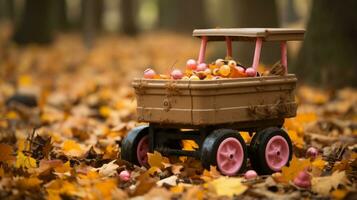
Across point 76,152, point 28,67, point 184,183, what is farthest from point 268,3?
point 184,183

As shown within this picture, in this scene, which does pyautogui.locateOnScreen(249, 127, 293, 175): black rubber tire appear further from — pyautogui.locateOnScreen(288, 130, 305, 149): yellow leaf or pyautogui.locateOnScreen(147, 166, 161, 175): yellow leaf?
pyautogui.locateOnScreen(288, 130, 305, 149): yellow leaf

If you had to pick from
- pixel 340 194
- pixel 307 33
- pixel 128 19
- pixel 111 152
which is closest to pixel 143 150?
pixel 111 152

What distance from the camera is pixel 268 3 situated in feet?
42.6

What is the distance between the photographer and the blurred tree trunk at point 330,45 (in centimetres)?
998

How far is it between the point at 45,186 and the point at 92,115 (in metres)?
4.49

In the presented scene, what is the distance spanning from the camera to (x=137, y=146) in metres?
4.91

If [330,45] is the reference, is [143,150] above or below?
below

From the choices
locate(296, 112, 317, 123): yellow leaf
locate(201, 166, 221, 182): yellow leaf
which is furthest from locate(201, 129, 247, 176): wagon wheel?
locate(296, 112, 317, 123): yellow leaf

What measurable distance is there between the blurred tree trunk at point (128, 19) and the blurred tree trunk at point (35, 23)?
25.1 ft

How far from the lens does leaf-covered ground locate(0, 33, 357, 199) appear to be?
12.6ft

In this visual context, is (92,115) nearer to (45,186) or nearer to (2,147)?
(2,147)

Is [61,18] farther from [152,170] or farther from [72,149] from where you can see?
[152,170]

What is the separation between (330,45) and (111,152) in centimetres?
564

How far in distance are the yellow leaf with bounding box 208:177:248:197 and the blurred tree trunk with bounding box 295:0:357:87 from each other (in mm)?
6301
